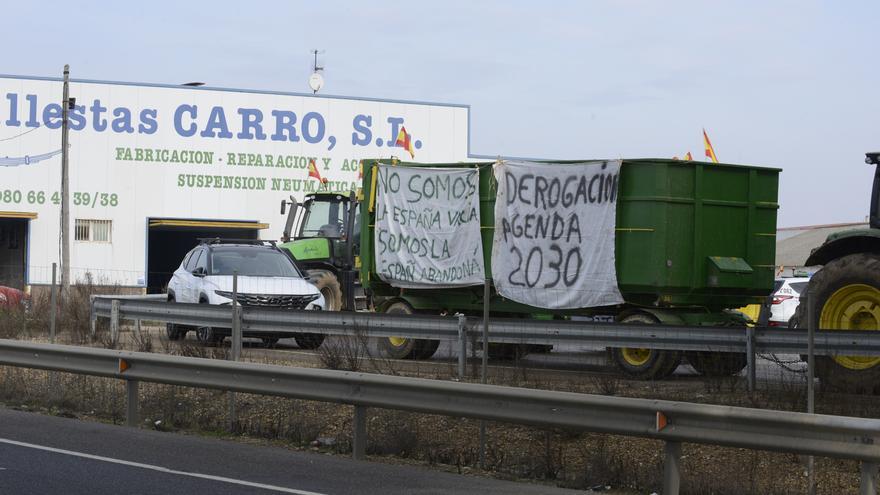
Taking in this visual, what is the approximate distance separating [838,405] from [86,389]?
825 cm

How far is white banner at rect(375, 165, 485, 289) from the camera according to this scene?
58.9ft

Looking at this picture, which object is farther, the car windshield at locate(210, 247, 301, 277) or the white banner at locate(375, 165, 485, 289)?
the car windshield at locate(210, 247, 301, 277)

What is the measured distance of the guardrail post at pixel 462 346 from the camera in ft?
46.9

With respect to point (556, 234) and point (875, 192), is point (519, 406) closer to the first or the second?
point (875, 192)

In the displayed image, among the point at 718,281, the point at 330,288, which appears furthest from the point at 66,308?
the point at 718,281

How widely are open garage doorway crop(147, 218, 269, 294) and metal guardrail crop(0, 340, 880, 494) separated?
95.8 feet

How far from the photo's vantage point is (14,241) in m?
45.2

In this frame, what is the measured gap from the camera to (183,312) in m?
18.2

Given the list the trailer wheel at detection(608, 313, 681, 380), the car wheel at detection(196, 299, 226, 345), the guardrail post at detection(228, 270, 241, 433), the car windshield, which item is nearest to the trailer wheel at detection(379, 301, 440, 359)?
the car wheel at detection(196, 299, 226, 345)

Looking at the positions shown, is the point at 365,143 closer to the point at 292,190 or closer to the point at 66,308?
the point at 292,190

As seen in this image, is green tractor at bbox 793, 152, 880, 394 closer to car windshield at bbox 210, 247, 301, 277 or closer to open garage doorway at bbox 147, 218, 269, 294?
car windshield at bbox 210, 247, 301, 277

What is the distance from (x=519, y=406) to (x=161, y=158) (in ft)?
122

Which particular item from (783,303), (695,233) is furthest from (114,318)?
(783,303)

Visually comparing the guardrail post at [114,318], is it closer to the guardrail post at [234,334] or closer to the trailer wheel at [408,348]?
the trailer wheel at [408,348]
